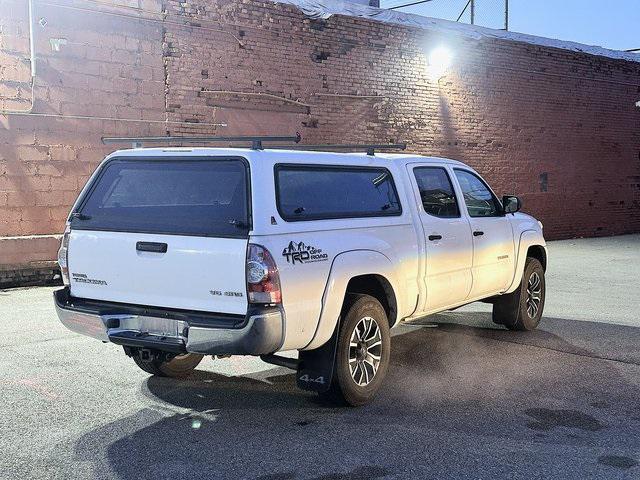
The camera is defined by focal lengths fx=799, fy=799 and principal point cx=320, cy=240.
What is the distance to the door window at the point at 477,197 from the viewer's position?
24.7 feet

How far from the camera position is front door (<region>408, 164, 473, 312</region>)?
21.8 feet

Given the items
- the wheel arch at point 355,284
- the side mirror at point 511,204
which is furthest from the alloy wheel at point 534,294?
the wheel arch at point 355,284

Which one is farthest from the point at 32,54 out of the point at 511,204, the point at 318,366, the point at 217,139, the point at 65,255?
the point at 318,366

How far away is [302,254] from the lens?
5.19 m

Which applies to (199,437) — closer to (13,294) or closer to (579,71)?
(13,294)

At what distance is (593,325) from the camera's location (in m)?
8.88

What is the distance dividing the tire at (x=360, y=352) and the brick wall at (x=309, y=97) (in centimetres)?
759

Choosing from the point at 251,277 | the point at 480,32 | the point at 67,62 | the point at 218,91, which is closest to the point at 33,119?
the point at 67,62

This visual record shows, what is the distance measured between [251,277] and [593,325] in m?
5.31

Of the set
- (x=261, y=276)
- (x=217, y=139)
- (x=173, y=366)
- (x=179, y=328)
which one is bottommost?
(x=173, y=366)

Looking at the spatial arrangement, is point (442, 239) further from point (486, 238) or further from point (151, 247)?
point (151, 247)

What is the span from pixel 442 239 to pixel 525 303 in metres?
2.03

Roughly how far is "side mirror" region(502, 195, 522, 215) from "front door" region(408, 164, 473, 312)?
36.4 inches

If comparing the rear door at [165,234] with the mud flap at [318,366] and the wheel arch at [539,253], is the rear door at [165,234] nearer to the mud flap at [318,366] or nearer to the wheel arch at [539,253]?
the mud flap at [318,366]
